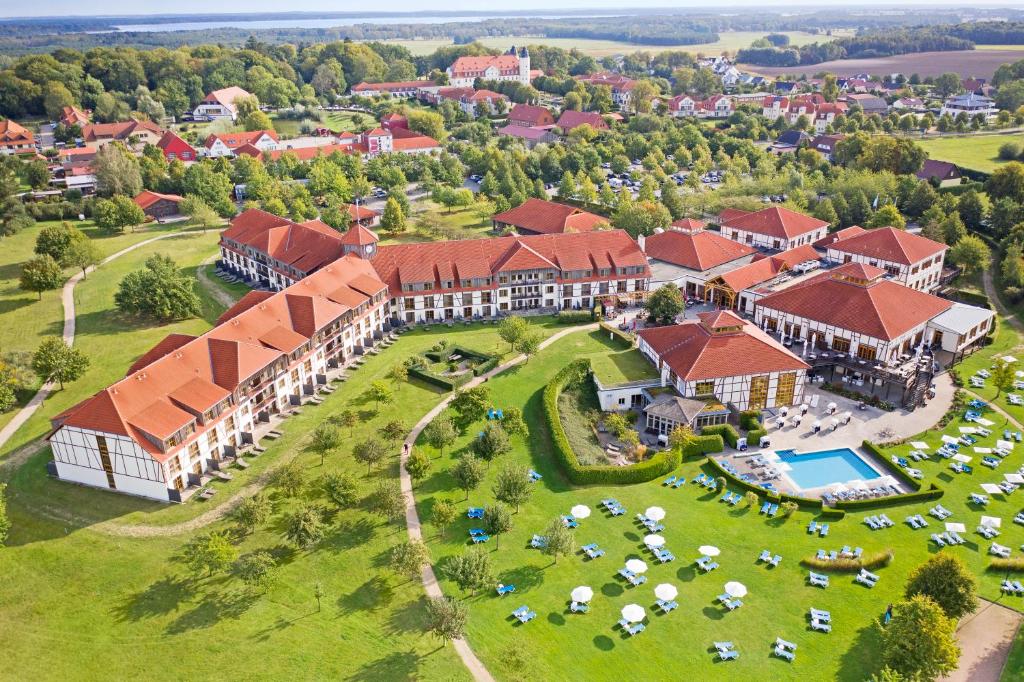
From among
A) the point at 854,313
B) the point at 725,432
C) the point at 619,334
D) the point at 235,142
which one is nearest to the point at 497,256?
the point at 619,334

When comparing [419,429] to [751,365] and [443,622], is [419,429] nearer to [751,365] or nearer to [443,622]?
[443,622]

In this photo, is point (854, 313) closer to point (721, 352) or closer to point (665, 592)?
point (721, 352)

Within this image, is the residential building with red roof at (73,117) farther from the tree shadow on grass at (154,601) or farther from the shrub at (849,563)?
the shrub at (849,563)

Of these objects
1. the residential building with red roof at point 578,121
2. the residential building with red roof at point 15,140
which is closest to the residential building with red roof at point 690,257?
the residential building with red roof at point 578,121

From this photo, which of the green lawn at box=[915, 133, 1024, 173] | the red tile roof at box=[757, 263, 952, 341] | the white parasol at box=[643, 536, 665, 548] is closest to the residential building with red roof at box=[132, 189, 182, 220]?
the red tile roof at box=[757, 263, 952, 341]

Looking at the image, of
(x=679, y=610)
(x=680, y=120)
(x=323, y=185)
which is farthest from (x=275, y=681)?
(x=680, y=120)
